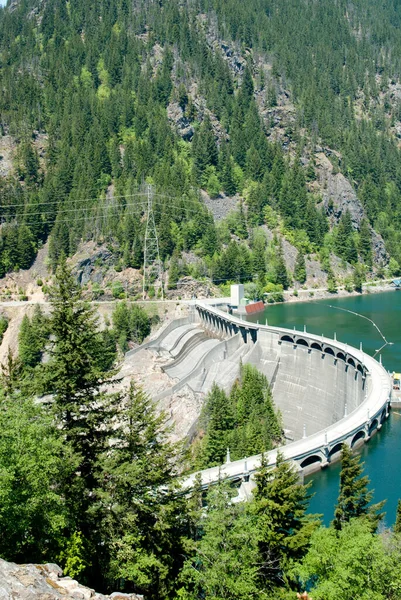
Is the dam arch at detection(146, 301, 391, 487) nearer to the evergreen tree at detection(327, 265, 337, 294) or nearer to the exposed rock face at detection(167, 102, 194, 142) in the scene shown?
the evergreen tree at detection(327, 265, 337, 294)

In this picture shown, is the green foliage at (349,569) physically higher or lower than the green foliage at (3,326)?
higher

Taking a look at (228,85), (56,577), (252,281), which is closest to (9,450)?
(56,577)

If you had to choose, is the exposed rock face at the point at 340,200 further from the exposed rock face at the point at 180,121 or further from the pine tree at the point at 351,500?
the pine tree at the point at 351,500

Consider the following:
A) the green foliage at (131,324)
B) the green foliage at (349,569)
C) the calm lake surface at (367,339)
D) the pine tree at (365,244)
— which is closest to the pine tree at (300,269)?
the calm lake surface at (367,339)

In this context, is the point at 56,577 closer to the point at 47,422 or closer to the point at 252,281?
the point at 47,422

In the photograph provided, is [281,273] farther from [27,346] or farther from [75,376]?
[75,376]

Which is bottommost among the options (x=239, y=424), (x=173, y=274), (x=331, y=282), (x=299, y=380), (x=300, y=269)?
(x=239, y=424)

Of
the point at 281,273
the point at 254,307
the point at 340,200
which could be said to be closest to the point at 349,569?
the point at 254,307
